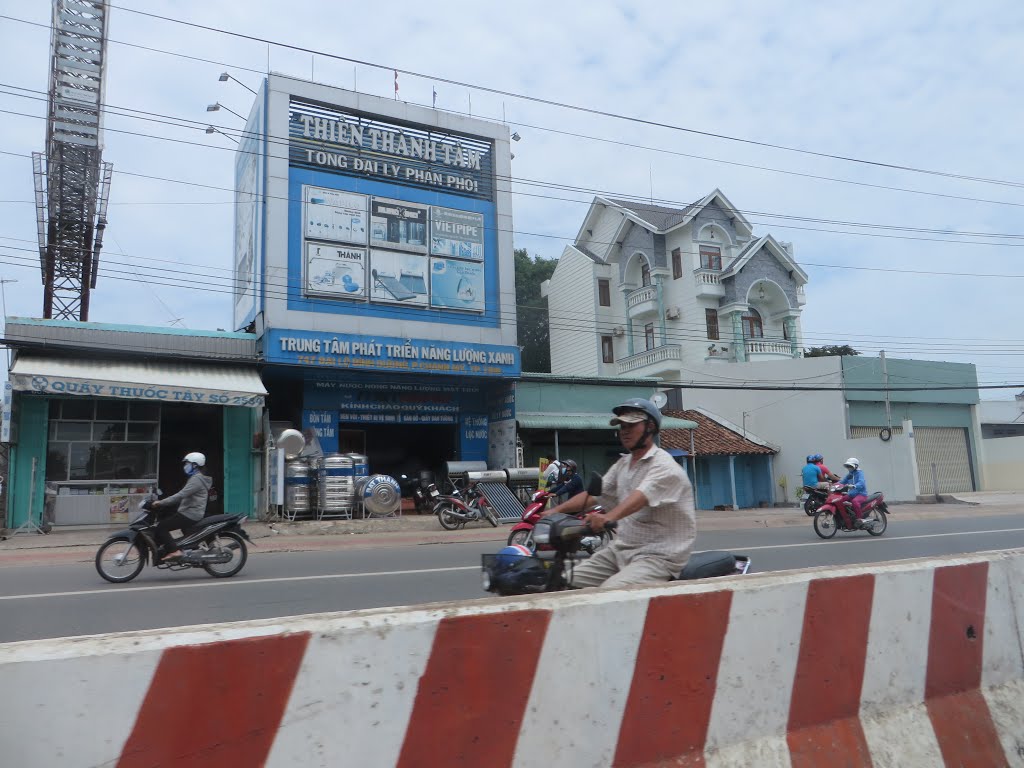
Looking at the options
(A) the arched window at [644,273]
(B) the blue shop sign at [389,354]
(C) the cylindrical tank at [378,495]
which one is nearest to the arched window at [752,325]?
(A) the arched window at [644,273]

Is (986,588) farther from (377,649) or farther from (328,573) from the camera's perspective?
(328,573)

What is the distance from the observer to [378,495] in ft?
56.6

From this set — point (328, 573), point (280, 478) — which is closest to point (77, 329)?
point (280, 478)

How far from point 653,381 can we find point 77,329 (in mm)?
16850

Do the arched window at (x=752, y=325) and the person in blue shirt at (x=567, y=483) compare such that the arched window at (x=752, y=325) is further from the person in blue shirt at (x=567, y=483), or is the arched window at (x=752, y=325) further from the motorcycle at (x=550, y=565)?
the motorcycle at (x=550, y=565)

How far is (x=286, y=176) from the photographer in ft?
60.3

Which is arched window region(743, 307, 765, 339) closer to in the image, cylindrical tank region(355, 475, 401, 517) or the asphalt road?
the asphalt road

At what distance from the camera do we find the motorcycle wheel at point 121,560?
29.8ft

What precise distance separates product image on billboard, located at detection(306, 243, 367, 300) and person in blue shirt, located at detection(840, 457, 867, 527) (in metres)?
11.7

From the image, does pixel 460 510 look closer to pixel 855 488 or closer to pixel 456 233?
pixel 456 233

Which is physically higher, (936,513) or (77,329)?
(77,329)

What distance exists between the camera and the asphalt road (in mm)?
6848

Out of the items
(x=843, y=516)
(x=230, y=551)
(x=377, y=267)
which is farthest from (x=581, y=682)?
(x=377, y=267)

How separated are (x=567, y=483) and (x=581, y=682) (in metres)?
9.08
